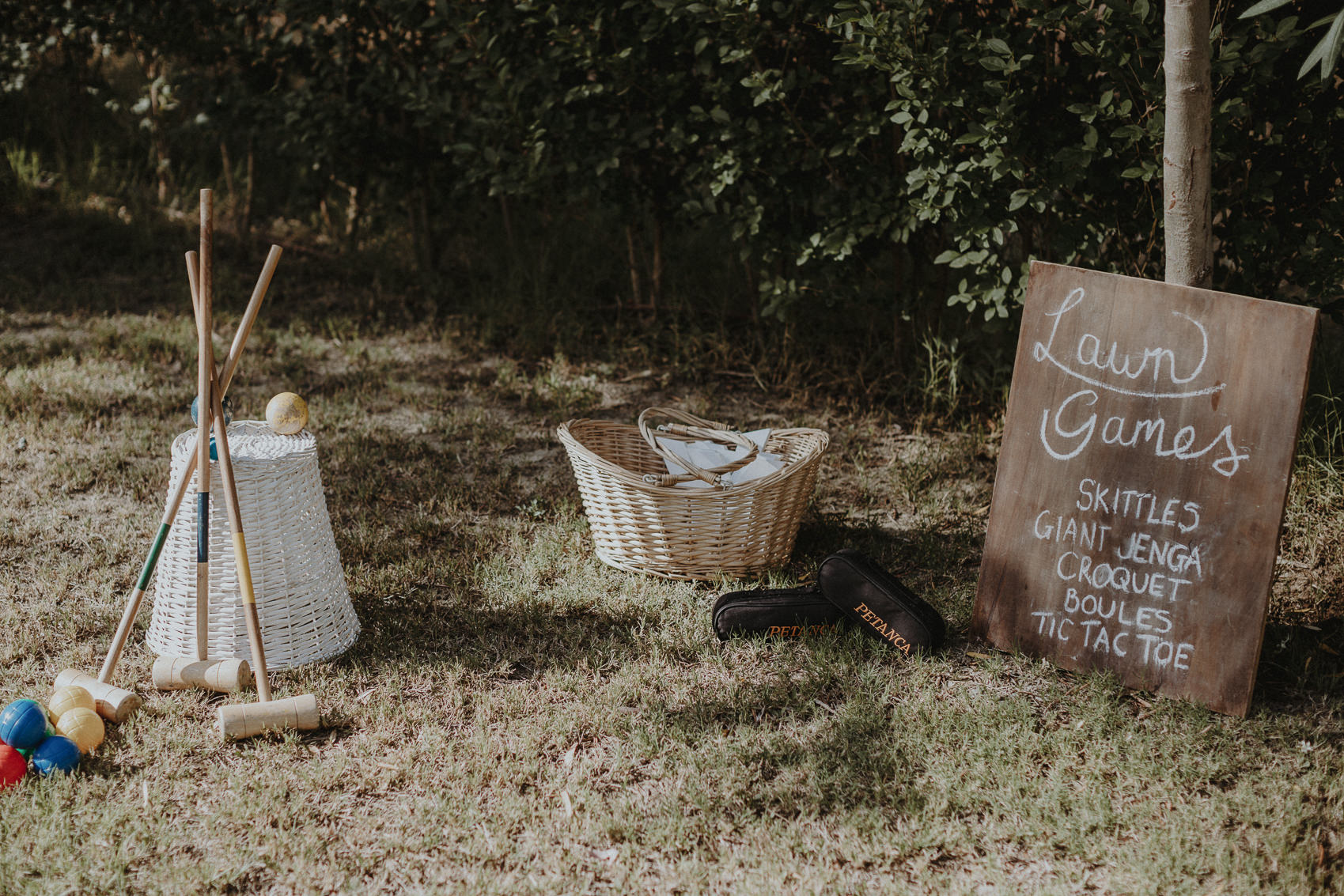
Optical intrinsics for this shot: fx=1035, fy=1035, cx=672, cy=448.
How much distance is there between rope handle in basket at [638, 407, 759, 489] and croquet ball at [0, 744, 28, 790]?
5.43 feet

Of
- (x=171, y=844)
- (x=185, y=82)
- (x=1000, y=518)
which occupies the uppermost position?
(x=185, y=82)

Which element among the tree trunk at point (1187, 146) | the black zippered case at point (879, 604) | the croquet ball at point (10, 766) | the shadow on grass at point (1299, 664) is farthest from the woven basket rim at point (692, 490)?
the croquet ball at point (10, 766)

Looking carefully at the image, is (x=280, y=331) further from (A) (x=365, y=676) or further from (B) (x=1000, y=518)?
Answer: (B) (x=1000, y=518)

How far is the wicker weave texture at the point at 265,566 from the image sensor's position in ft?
8.71

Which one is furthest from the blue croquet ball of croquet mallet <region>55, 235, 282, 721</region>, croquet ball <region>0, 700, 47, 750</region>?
croquet mallet <region>55, 235, 282, 721</region>

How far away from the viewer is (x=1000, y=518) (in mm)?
2779

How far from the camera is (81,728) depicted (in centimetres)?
235

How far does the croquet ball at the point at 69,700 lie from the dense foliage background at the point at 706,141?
282 cm

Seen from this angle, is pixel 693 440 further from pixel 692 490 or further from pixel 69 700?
pixel 69 700

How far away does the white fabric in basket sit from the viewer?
323cm

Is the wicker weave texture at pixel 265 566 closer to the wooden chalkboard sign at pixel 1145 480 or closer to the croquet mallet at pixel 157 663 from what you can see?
the croquet mallet at pixel 157 663

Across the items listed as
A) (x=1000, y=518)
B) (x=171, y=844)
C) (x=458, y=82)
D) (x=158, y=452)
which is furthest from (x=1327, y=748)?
(x=458, y=82)

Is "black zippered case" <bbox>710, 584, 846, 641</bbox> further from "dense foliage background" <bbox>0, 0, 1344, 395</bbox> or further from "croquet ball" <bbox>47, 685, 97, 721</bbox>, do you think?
"croquet ball" <bbox>47, 685, 97, 721</bbox>

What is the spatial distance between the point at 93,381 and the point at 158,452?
35.8 inches
